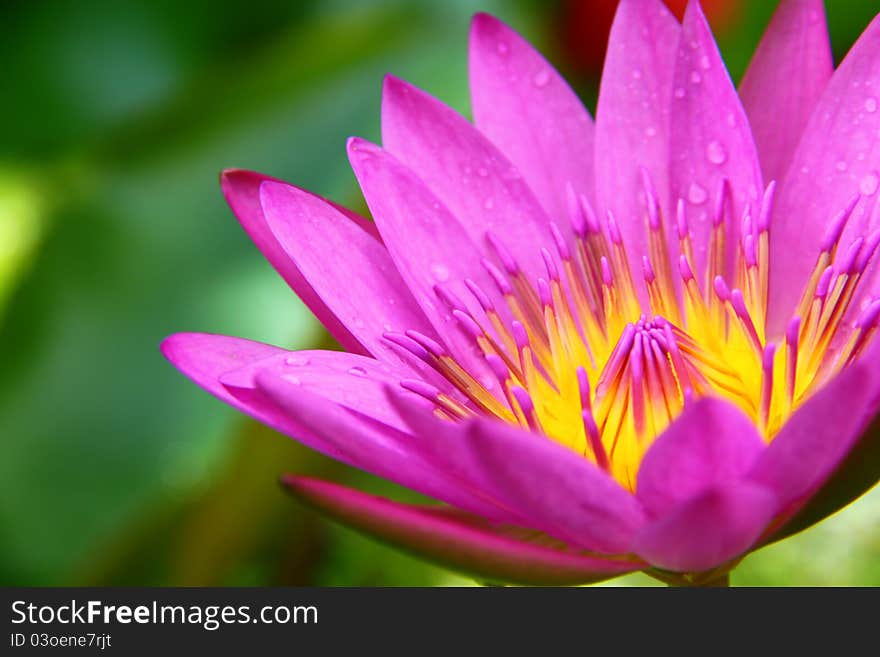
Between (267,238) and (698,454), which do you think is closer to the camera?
(698,454)

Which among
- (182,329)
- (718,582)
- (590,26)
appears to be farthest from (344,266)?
(590,26)

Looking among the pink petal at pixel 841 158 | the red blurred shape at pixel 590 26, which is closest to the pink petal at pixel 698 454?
the pink petal at pixel 841 158

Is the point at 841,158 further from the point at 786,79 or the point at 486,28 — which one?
the point at 486,28

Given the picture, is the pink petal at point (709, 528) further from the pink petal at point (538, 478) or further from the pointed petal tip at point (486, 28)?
the pointed petal tip at point (486, 28)

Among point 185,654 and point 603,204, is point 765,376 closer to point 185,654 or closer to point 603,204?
point 603,204

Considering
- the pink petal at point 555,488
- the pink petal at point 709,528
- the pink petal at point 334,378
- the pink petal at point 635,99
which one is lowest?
the pink petal at point 709,528

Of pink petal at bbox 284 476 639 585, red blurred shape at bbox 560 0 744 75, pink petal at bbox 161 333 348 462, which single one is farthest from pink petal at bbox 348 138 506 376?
red blurred shape at bbox 560 0 744 75
